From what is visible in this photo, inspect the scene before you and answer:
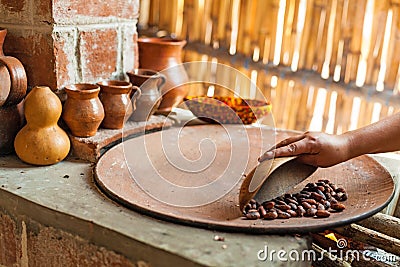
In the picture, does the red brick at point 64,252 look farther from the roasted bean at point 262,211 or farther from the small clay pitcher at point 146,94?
the small clay pitcher at point 146,94

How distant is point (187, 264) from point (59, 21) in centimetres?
82

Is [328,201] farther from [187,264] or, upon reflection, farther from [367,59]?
[367,59]

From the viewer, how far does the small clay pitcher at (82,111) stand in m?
1.31

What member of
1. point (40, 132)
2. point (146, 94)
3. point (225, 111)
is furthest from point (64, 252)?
point (225, 111)

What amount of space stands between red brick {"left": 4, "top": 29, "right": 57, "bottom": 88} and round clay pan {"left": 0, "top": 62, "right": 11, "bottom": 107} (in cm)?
→ 13

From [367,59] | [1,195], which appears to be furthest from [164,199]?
[367,59]

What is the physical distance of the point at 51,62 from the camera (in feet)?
4.42

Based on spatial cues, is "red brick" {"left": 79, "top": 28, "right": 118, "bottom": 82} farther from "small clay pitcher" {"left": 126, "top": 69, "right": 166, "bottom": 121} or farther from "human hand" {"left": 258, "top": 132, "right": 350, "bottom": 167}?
"human hand" {"left": 258, "top": 132, "right": 350, "bottom": 167}

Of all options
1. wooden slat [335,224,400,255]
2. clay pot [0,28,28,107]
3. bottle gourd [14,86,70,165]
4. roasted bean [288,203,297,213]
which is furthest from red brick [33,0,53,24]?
wooden slat [335,224,400,255]

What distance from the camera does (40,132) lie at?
123 cm

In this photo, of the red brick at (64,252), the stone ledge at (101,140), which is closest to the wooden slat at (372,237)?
the red brick at (64,252)

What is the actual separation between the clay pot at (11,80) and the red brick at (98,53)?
0.21m

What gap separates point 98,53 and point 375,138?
0.87 meters

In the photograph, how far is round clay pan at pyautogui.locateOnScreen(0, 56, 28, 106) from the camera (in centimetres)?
125
